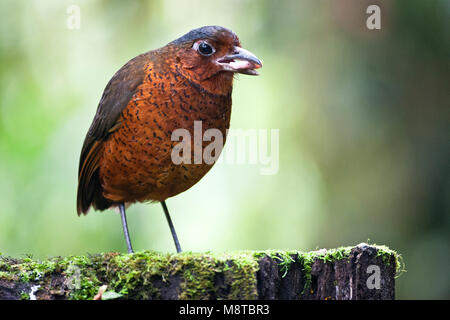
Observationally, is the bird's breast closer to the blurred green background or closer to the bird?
the bird

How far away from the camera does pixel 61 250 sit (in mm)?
6348

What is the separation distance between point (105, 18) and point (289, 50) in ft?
7.75

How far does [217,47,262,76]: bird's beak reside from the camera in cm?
388

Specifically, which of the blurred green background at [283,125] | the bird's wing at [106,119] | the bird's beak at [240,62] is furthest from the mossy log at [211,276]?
the blurred green background at [283,125]

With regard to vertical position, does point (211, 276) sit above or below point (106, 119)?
below

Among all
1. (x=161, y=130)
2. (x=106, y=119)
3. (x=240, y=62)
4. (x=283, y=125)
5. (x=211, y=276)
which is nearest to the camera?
(x=211, y=276)

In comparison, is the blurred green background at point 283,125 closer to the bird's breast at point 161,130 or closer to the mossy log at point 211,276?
the bird's breast at point 161,130

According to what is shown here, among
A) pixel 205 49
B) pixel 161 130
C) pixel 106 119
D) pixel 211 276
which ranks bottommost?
pixel 211 276

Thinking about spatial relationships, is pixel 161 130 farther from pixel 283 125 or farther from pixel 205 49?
pixel 283 125

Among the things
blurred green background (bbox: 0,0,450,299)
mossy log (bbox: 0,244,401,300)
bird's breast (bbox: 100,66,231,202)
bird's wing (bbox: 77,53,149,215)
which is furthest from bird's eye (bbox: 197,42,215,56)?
blurred green background (bbox: 0,0,450,299)

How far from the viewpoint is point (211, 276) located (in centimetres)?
274

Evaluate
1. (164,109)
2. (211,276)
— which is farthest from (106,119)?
(211,276)

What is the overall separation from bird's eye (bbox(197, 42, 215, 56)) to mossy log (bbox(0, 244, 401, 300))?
5.58 feet

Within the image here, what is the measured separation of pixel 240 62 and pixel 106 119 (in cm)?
116
